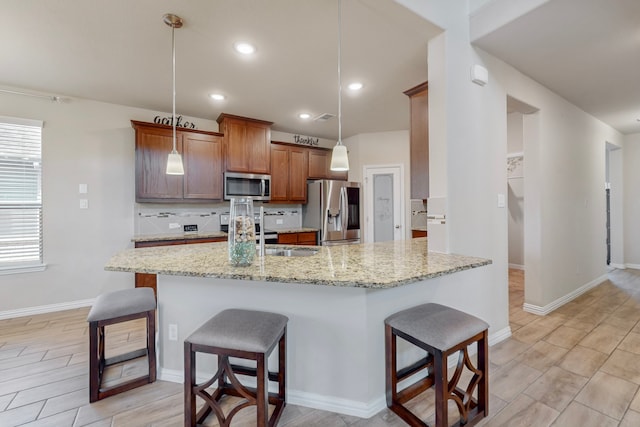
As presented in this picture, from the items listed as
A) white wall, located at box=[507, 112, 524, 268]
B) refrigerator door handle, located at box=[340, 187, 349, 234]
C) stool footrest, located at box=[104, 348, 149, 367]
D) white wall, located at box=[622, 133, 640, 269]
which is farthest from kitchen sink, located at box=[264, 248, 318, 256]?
white wall, located at box=[622, 133, 640, 269]

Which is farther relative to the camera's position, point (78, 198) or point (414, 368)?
point (78, 198)

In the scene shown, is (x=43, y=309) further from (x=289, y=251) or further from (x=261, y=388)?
(x=261, y=388)

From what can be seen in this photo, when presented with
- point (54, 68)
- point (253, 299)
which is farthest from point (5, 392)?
point (54, 68)

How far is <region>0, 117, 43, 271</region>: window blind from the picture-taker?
10.1 ft

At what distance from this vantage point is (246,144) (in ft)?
13.4

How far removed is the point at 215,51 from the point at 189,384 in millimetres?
2419

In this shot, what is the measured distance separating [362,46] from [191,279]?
7.24 ft

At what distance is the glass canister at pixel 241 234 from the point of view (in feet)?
5.34

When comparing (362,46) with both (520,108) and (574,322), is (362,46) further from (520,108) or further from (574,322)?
(574,322)

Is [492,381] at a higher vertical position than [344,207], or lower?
lower

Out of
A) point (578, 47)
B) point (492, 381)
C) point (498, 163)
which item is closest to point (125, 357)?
point (492, 381)

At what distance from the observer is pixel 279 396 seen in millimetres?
1625

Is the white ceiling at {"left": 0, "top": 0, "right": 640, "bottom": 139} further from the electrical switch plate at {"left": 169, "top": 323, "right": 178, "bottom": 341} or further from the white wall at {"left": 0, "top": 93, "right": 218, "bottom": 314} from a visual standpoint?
the electrical switch plate at {"left": 169, "top": 323, "right": 178, "bottom": 341}

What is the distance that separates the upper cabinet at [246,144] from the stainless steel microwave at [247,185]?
8 centimetres
